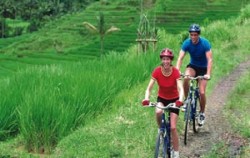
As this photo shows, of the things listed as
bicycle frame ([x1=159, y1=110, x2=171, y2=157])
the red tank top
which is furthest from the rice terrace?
the red tank top

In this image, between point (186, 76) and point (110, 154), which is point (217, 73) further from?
point (110, 154)

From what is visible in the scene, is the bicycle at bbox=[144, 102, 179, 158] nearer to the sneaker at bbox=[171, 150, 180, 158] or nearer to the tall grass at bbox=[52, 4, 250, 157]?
the sneaker at bbox=[171, 150, 180, 158]

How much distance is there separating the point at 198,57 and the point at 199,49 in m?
0.16

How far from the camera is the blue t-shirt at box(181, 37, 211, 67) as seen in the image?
22.0 ft

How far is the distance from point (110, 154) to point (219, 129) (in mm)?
1945

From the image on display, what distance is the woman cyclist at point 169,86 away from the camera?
5.32m

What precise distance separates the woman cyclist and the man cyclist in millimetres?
991

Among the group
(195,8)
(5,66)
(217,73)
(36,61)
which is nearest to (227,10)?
(195,8)

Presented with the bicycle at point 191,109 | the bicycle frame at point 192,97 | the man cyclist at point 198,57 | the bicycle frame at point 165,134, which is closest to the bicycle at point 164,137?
the bicycle frame at point 165,134

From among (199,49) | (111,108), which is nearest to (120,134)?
(199,49)

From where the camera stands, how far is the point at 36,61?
149 ft

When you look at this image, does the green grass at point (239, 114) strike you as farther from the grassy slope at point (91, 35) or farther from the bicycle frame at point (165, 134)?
the grassy slope at point (91, 35)

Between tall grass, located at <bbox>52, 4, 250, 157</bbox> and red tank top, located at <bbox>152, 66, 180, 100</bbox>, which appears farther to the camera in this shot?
tall grass, located at <bbox>52, 4, 250, 157</bbox>

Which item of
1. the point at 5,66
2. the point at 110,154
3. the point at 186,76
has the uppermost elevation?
the point at 186,76
